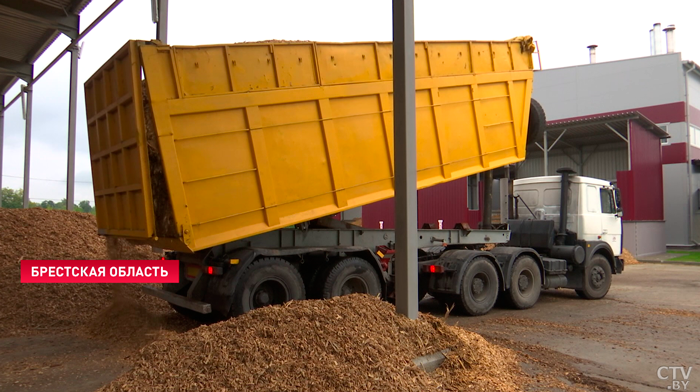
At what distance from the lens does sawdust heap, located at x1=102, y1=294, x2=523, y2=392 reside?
377 centimetres

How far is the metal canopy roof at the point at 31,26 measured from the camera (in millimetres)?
14203

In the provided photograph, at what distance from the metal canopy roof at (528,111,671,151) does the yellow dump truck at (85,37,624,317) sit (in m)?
17.9

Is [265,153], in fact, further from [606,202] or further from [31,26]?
[31,26]

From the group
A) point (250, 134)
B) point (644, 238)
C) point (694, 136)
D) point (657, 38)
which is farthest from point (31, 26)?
point (657, 38)

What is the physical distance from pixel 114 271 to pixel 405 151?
14.8ft

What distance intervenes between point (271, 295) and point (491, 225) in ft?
16.9

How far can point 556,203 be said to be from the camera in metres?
10.5

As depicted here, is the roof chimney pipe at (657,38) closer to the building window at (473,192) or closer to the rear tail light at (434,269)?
the building window at (473,192)

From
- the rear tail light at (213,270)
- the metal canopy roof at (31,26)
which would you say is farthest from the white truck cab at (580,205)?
the metal canopy roof at (31,26)

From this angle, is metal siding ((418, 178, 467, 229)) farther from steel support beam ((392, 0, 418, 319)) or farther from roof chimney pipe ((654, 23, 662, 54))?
roof chimney pipe ((654, 23, 662, 54))

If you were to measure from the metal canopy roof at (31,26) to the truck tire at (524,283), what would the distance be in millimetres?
13614

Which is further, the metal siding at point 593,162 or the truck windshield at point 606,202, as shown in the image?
the metal siding at point 593,162

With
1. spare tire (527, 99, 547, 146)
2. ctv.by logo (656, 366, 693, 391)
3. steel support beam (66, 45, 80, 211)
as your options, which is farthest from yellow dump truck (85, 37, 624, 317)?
steel support beam (66, 45, 80, 211)

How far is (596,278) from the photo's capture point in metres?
10.5
